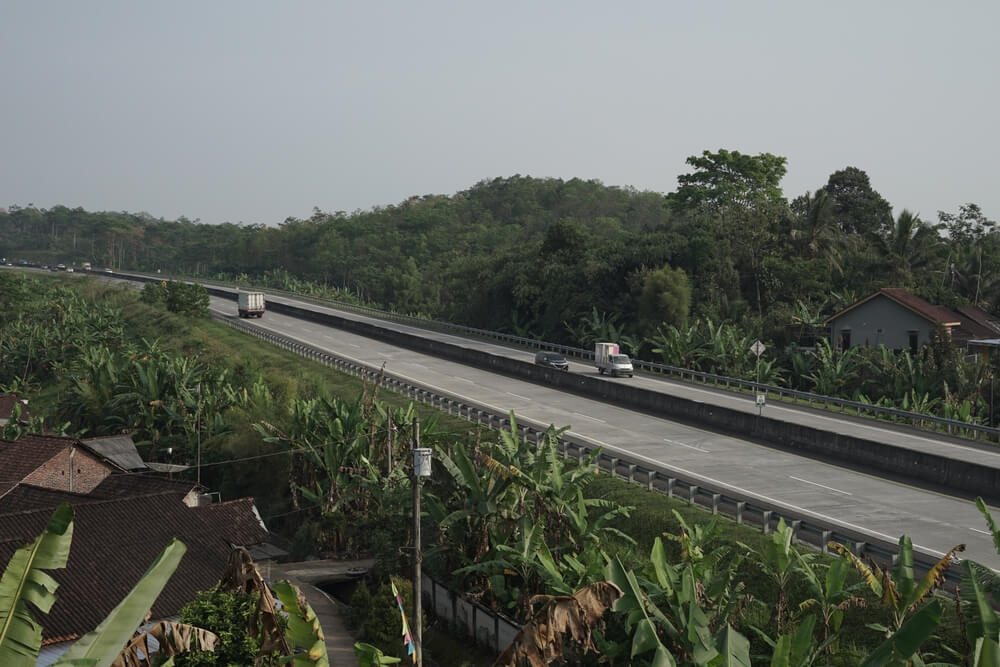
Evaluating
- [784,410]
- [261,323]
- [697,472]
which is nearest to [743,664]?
[697,472]

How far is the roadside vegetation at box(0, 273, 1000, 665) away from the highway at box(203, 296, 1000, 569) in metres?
3.43

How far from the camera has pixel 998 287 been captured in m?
64.3

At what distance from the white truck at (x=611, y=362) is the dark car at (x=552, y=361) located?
1.98 m

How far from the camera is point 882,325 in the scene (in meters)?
57.4

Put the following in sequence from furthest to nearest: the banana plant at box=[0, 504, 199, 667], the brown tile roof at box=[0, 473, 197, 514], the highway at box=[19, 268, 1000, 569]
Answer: the brown tile roof at box=[0, 473, 197, 514]
the highway at box=[19, 268, 1000, 569]
the banana plant at box=[0, 504, 199, 667]

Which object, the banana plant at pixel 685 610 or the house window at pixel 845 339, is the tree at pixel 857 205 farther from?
the banana plant at pixel 685 610

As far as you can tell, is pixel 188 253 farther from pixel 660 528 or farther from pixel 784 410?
pixel 660 528

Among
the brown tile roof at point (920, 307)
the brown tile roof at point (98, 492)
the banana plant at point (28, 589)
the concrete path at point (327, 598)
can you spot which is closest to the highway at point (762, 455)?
the concrete path at point (327, 598)

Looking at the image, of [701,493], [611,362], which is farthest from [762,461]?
[611,362]

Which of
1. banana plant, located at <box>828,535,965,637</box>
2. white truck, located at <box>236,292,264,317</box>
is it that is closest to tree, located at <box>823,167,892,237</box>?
white truck, located at <box>236,292,264,317</box>

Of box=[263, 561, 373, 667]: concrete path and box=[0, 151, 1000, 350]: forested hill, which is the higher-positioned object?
box=[0, 151, 1000, 350]: forested hill

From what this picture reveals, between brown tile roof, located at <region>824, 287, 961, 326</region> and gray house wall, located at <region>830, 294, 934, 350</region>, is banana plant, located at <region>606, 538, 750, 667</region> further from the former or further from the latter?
gray house wall, located at <region>830, 294, 934, 350</region>

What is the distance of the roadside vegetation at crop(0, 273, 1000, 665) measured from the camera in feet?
54.2

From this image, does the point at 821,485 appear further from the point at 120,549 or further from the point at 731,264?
the point at 731,264
